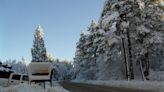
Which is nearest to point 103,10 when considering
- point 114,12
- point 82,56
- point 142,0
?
point 114,12

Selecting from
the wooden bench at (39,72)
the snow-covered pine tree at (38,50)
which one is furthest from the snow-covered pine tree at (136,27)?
the snow-covered pine tree at (38,50)

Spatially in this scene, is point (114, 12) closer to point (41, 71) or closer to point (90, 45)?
point (41, 71)

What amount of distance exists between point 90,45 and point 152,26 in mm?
38092

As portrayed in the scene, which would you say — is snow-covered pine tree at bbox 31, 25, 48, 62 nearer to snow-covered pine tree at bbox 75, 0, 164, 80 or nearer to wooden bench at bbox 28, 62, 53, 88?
snow-covered pine tree at bbox 75, 0, 164, 80

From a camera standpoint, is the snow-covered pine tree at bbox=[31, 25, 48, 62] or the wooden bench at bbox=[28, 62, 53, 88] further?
the snow-covered pine tree at bbox=[31, 25, 48, 62]

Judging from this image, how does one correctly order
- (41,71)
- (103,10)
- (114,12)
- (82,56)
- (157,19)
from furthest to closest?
(82,56)
(103,10)
(114,12)
(157,19)
(41,71)

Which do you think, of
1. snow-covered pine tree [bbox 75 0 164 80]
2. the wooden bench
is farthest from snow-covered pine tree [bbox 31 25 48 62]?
the wooden bench

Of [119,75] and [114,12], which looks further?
[119,75]

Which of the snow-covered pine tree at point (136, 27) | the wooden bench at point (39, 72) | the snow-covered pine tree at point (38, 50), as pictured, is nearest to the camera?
the wooden bench at point (39, 72)

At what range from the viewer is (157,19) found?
116ft

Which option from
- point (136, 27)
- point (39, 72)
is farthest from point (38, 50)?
point (39, 72)

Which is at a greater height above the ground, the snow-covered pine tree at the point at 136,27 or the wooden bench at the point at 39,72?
the snow-covered pine tree at the point at 136,27

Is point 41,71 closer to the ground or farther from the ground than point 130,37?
closer to the ground

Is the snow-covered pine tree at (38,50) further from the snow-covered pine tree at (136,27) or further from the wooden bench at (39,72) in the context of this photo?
the wooden bench at (39,72)
